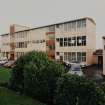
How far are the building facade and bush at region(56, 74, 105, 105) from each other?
29300mm

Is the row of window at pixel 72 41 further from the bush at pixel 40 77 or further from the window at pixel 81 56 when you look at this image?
the bush at pixel 40 77

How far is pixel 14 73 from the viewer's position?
57.3 ft

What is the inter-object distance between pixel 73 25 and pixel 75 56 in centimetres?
A: 649

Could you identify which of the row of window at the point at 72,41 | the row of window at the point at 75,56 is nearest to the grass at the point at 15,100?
the row of window at the point at 75,56

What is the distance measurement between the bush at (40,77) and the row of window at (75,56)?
26.3 m

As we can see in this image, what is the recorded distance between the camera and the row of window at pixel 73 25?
42281 mm

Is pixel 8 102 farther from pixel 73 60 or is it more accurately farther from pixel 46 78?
pixel 73 60

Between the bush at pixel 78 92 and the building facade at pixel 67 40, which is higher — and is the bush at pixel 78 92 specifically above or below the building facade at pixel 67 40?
below

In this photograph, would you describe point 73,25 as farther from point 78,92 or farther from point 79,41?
point 78,92

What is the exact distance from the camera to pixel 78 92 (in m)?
11.4

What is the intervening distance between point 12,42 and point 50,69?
5032 centimetres

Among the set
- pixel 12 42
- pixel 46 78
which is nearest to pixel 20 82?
pixel 46 78

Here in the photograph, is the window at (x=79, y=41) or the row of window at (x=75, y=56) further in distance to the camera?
the window at (x=79, y=41)

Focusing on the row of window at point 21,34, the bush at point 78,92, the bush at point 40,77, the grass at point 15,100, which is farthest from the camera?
the row of window at point 21,34
